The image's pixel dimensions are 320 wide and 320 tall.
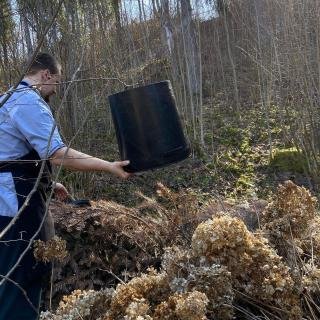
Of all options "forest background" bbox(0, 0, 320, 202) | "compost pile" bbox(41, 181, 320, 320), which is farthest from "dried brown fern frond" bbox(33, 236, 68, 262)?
"forest background" bbox(0, 0, 320, 202)

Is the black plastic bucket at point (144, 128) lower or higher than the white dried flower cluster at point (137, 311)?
higher

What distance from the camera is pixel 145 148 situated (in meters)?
2.40

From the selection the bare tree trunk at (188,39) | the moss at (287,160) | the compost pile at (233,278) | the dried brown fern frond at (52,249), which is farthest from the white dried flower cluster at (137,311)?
the bare tree trunk at (188,39)

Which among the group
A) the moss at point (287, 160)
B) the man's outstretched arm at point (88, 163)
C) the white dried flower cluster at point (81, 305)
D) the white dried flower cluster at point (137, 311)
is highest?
the man's outstretched arm at point (88, 163)

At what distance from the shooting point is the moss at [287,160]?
23.0ft

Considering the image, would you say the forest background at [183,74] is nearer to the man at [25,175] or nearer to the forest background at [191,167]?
the forest background at [191,167]

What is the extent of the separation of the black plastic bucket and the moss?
4.63m

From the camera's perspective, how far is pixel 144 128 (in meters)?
2.41

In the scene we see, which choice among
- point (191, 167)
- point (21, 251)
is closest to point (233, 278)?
point (21, 251)

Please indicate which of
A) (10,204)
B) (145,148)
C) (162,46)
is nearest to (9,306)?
(10,204)

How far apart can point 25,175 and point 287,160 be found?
5.40 metres

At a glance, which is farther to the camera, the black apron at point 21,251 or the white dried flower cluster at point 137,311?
the black apron at point 21,251

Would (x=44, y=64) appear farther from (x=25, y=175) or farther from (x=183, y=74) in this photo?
(x=183, y=74)

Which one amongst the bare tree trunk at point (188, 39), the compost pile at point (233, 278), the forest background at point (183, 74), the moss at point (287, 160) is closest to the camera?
the compost pile at point (233, 278)
